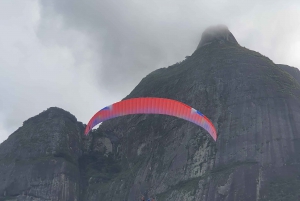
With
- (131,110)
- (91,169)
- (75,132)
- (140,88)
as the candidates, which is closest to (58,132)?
(75,132)

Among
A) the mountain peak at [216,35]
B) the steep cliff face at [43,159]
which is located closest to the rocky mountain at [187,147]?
the steep cliff face at [43,159]

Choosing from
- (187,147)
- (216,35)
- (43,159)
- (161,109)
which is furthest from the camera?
(216,35)

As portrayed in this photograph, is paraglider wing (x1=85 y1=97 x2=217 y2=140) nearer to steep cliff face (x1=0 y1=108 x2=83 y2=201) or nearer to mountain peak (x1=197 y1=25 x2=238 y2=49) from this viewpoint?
steep cliff face (x1=0 y1=108 x2=83 y2=201)

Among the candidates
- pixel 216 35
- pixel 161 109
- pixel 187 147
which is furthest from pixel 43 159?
pixel 216 35

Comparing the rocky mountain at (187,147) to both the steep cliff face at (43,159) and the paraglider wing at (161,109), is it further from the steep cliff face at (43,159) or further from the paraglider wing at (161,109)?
the paraglider wing at (161,109)

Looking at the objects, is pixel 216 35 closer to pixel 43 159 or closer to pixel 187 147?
pixel 187 147

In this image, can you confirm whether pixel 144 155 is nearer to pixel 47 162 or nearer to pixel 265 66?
pixel 47 162

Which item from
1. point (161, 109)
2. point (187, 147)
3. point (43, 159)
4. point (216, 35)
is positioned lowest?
point (161, 109)

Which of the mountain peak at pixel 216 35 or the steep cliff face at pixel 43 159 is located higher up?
the mountain peak at pixel 216 35
